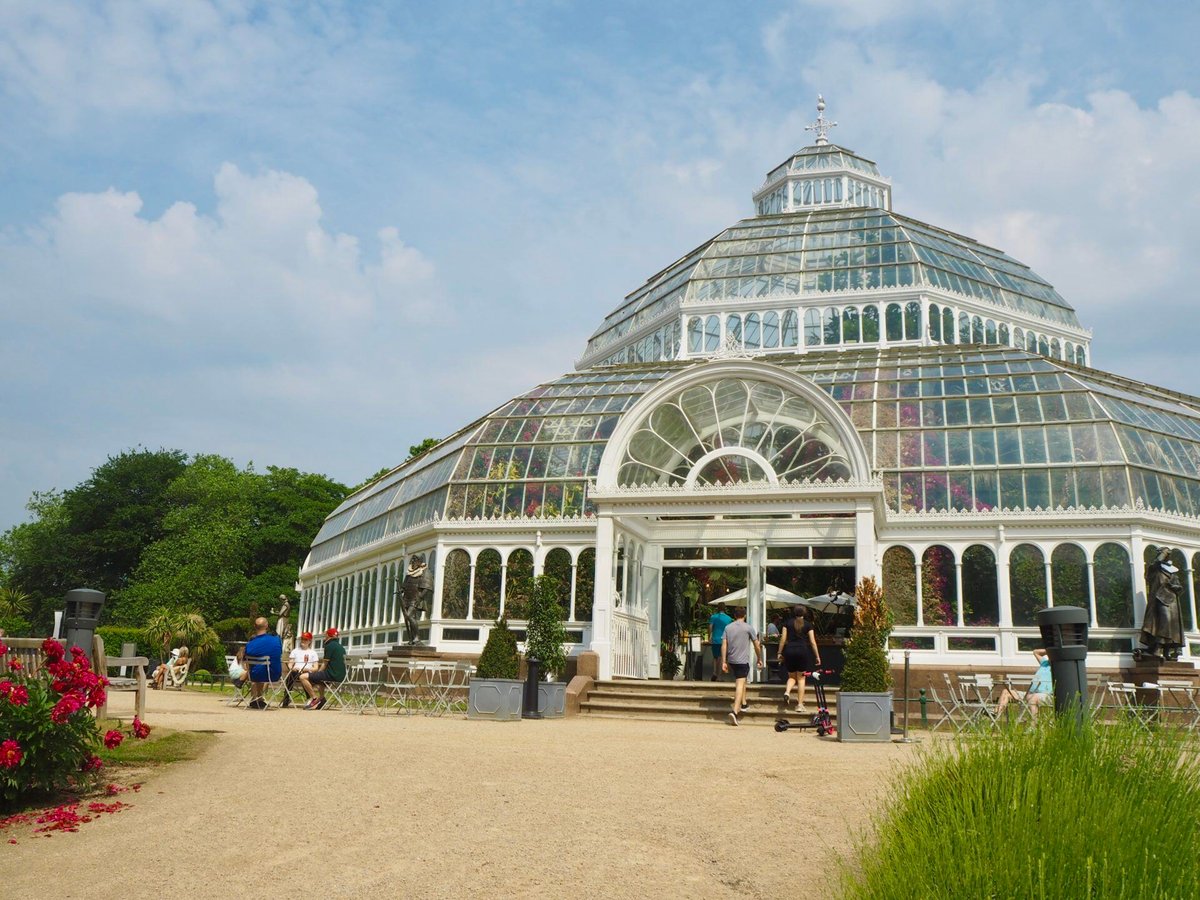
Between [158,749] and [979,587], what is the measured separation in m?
15.7

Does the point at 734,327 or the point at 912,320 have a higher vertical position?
the point at 734,327

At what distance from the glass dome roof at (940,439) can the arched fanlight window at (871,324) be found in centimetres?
203

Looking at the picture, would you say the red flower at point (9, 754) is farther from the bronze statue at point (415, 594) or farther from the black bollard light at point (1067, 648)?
the bronze statue at point (415, 594)

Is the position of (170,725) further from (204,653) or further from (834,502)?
(204,653)

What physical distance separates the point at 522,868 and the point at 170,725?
8.71 meters

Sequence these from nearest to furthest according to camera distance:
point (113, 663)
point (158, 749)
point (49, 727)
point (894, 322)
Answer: point (49, 727) < point (158, 749) < point (113, 663) < point (894, 322)

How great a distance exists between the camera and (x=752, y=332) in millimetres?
30953

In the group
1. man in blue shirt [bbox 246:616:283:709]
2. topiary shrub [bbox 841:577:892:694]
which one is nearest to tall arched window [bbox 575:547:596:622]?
man in blue shirt [bbox 246:616:283:709]

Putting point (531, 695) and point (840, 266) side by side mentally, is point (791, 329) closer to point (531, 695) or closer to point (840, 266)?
point (840, 266)

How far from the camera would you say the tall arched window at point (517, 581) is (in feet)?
74.3

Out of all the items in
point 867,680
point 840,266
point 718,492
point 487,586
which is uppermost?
point 840,266

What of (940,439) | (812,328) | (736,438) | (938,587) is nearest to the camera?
(938,587)

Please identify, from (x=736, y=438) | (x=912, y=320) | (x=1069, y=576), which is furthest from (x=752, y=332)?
(x=1069, y=576)

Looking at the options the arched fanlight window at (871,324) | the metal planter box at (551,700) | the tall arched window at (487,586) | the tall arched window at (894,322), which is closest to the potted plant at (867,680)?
the metal planter box at (551,700)
